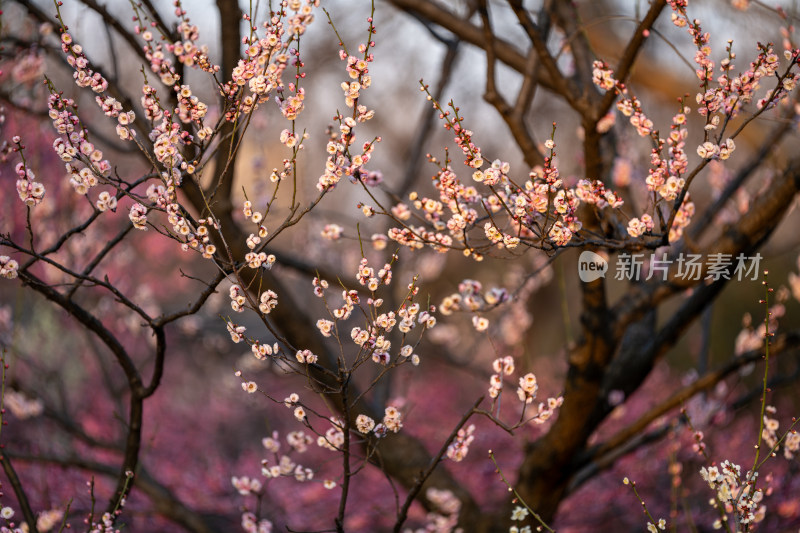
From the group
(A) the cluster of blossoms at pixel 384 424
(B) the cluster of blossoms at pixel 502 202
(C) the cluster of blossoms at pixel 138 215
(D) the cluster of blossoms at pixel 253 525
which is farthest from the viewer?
(D) the cluster of blossoms at pixel 253 525

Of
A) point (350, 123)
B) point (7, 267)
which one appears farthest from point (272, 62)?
point (7, 267)

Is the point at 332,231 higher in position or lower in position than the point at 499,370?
higher

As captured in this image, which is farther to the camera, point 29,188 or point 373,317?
point 373,317

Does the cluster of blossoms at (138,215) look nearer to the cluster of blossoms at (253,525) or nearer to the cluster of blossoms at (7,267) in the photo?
the cluster of blossoms at (7,267)

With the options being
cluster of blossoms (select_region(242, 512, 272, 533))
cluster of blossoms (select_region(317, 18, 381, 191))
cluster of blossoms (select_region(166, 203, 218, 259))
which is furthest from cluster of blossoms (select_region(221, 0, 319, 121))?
cluster of blossoms (select_region(242, 512, 272, 533))

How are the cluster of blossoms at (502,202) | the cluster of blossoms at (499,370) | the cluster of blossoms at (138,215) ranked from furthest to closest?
the cluster of blossoms at (499,370) < the cluster of blossoms at (502,202) < the cluster of blossoms at (138,215)

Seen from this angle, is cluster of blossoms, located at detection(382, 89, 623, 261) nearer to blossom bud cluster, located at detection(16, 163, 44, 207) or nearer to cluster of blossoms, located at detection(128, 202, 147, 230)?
cluster of blossoms, located at detection(128, 202, 147, 230)

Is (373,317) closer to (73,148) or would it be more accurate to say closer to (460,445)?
(460,445)

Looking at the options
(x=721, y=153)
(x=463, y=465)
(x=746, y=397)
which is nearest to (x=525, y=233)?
(x=721, y=153)

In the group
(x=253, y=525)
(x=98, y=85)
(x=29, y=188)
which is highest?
(x=98, y=85)

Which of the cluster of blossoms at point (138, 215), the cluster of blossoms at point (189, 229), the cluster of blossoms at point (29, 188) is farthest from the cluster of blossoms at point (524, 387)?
the cluster of blossoms at point (29, 188)

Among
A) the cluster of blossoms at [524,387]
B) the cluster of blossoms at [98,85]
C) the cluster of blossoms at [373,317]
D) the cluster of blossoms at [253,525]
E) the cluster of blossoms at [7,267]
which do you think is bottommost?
the cluster of blossoms at [253,525]

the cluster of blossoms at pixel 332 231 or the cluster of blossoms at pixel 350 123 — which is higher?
the cluster of blossoms at pixel 332 231

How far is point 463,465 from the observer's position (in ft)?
19.0
